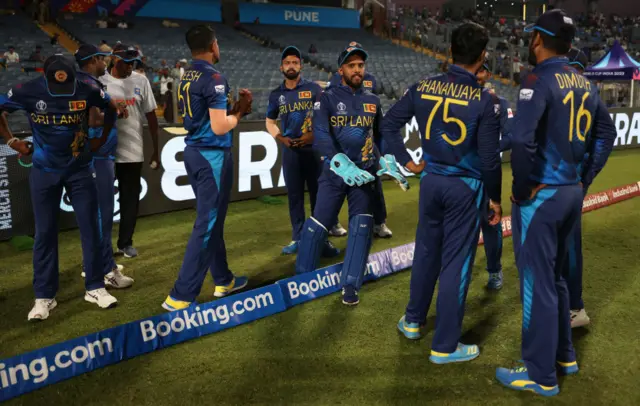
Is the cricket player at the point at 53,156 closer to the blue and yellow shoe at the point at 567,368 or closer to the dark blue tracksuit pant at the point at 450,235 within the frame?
the dark blue tracksuit pant at the point at 450,235

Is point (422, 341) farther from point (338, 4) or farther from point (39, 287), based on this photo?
point (338, 4)

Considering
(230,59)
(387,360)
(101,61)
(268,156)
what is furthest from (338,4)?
(387,360)

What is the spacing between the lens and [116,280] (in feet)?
15.9

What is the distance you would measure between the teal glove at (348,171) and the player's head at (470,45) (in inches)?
46.4

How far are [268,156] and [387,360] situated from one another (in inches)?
222

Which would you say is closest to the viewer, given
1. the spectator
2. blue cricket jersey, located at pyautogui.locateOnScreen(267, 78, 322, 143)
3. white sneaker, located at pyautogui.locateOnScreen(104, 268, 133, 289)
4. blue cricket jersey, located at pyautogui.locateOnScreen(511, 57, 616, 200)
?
blue cricket jersey, located at pyautogui.locateOnScreen(511, 57, 616, 200)

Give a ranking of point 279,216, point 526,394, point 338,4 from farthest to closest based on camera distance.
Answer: point 338,4 → point 279,216 → point 526,394

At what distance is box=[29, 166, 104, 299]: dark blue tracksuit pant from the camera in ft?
13.0

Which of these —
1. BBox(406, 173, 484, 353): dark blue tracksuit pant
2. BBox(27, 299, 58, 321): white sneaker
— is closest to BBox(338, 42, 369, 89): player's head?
BBox(406, 173, 484, 353): dark blue tracksuit pant

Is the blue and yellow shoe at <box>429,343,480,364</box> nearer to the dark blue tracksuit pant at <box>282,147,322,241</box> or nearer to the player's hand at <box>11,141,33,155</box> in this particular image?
the dark blue tracksuit pant at <box>282,147,322,241</box>

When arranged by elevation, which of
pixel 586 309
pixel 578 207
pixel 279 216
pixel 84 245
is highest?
pixel 578 207

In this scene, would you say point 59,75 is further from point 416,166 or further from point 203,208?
point 416,166

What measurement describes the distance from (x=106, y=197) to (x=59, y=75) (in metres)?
1.43

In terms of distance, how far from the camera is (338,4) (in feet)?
95.3
